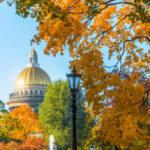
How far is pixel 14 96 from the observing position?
14638 cm

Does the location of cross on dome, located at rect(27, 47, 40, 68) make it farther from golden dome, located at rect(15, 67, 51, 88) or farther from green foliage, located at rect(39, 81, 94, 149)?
green foliage, located at rect(39, 81, 94, 149)

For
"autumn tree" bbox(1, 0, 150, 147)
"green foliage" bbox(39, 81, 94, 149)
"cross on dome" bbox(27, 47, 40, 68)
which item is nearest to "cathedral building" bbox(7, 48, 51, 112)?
"cross on dome" bbox(27, 47, 40, 68)

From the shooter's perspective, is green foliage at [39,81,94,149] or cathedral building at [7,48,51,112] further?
cathedral building at [7,48,51,112]

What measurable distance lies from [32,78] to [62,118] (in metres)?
111

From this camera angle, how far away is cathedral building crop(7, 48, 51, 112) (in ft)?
461

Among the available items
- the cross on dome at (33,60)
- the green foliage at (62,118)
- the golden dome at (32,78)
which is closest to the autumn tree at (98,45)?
the green foliage at (62,118)

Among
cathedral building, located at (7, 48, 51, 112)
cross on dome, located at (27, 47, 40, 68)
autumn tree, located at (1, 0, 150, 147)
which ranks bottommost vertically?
autumn tree, located at (1, 0, 150, 147)

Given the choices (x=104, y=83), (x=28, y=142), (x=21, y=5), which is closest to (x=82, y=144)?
(x=28, y=142)

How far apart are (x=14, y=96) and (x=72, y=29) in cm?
13680

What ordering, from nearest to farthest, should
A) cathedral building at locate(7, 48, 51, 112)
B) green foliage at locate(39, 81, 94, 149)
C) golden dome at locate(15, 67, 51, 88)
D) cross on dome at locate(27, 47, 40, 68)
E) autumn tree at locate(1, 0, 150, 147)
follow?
autumn tree at locate(1, 0, 150, 147) < green foliage at locate(39, 81, 94, 149) < cathedral building at locate(7, 48, 51, 112) < golden dome at locate(15, 67, 51, 88) < cross on dome at locate(27, 47, 40, 68)

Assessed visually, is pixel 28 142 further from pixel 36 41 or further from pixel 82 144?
pixel 36 41

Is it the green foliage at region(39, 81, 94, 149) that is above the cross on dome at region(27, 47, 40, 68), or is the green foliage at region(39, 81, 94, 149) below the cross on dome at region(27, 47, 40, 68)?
below

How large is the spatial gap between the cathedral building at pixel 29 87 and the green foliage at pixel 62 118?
93977mm

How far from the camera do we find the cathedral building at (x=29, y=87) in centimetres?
14050
